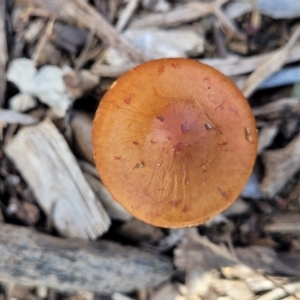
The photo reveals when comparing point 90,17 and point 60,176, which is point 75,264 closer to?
point 60,176

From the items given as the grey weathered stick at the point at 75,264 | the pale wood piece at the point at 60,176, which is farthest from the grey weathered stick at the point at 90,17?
the grey weathered stick at the point at 75,264

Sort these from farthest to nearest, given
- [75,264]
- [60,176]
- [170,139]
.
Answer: [60,176]
[75,264]
[170,139]

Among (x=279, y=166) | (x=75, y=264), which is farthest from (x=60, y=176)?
(x=279, y=166)

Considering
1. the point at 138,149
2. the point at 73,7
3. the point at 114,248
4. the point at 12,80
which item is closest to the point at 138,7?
the point at 73,7

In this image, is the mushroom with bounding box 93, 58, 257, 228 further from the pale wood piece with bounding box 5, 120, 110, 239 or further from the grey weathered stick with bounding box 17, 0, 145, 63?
the grey weathered stick with bounding box 17, 0, 145, 63

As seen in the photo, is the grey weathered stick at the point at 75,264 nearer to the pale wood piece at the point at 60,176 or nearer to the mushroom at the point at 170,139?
the pale wood piece at the point at 60,176

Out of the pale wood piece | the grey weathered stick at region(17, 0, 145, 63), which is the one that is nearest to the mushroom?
the pale wood piece
